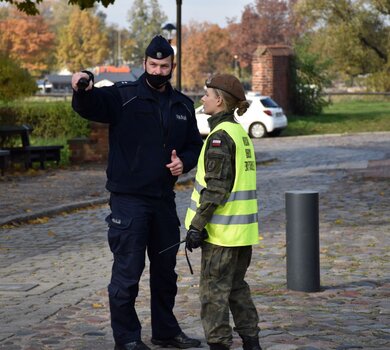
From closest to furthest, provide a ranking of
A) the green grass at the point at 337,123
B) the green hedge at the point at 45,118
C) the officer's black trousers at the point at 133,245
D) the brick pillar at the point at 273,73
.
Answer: the officer's black trousers at the point at 133,245 → the green hedge at the point at 45,118 → the green grass at the point at 337,123 → the brick pillar at the point at 273,73

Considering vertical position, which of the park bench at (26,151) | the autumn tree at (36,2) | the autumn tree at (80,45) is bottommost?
the park bench at (26,151)

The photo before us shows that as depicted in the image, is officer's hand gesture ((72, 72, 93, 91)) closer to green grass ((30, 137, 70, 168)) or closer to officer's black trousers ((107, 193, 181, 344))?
officer's black trousers ((107, 193, 181, 344))

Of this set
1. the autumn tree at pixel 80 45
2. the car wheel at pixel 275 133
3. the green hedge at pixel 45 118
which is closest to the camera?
the green hedge at pixel 45 118

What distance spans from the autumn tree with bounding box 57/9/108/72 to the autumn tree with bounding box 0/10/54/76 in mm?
2001

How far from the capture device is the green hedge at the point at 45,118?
25039 mm

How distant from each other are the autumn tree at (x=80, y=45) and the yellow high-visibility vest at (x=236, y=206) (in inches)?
4176

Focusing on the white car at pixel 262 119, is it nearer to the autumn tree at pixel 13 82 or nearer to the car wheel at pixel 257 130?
the car wheel at pixel 257 130

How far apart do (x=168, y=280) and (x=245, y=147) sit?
1046 mm

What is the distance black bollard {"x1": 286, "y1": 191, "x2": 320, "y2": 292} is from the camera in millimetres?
8445

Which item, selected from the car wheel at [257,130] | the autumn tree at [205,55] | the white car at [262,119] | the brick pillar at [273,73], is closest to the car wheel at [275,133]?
the white car at [262,119]

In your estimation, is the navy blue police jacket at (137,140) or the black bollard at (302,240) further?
the black bollard at (302,240)

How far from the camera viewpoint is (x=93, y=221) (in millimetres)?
13727

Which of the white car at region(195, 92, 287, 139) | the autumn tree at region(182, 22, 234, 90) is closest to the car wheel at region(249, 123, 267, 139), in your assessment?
the white car at region(195, 92, 287, 139)

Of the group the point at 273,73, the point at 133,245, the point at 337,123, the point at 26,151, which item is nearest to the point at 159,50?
the point at 133,245
